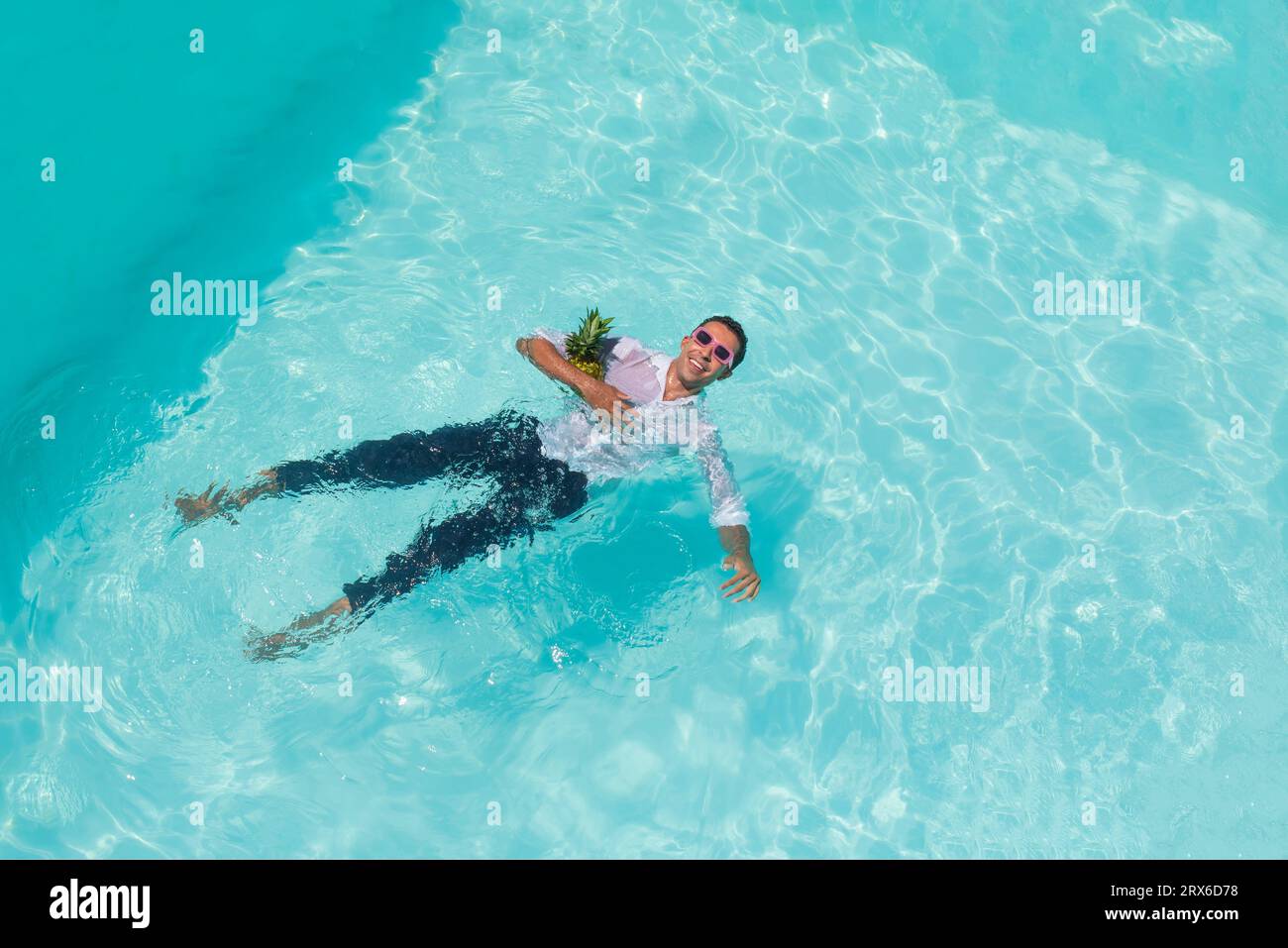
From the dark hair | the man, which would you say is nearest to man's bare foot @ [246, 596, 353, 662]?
the man

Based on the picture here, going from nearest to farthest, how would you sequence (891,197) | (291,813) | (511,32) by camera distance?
1. (291,813)
2. (891,197)
3. (511,32)

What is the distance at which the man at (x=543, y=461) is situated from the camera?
6.71 m

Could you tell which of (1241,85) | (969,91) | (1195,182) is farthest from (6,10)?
(1241,85)

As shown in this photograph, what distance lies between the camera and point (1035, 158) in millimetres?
10336

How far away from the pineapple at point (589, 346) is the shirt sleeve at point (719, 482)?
2.64 ft

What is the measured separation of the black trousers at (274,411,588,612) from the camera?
6.96m

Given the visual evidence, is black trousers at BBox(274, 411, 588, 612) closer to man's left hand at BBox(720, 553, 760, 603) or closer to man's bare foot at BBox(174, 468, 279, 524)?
man's bare foot at BBox(174, 468, 279, 524)

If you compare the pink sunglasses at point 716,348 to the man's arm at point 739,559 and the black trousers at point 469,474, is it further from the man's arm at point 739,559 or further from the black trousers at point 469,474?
the black trousers at point 469,474

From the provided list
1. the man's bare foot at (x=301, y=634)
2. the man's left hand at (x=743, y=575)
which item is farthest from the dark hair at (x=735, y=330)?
the man's bare foot at (x=301, y=634)

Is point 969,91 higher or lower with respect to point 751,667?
higher

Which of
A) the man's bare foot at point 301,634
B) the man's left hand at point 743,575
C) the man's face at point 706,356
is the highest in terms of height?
the man's face at point 706,356

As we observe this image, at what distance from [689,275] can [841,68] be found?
3.18 meters

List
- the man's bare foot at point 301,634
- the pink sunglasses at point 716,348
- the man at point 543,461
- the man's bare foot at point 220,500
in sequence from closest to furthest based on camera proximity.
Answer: the pink sunglasses at point 716,348 < the man at point 543,461 < the man's bare foot at point 301,634 < the man's bare foot at point 220,500

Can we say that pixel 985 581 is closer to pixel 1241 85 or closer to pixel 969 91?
pixel 969 91
